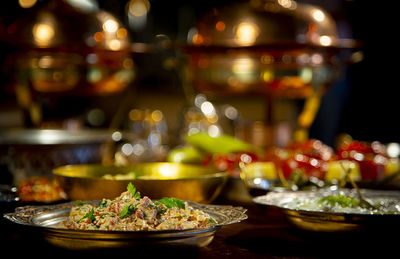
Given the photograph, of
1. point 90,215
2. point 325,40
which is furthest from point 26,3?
point 90,215

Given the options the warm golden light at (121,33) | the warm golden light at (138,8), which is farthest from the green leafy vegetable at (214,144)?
the warm golden light at (138,8)

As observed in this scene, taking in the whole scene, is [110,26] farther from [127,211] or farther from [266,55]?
[127,211]

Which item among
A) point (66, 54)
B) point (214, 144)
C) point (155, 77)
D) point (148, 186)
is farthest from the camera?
point (155, 77)

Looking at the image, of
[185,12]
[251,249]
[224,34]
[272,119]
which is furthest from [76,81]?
[185,12]

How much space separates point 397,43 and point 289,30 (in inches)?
162

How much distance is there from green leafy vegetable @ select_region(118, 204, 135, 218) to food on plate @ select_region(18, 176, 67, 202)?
0.58 metres

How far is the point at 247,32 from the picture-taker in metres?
2.63

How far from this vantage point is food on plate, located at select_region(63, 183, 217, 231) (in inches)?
42.2

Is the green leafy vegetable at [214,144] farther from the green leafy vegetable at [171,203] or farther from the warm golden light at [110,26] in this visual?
the green leafy vegetable at [171,203]

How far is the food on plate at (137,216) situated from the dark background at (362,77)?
17.4ft

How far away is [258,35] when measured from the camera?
262 cm

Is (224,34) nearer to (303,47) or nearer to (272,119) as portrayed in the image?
(303,47)

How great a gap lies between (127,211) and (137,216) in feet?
0.08

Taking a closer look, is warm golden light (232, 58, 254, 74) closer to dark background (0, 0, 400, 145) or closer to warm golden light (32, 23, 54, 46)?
warm golden light (32, 23, 54, 46)
